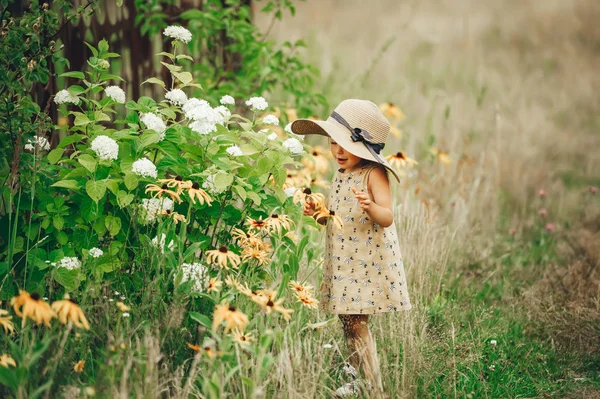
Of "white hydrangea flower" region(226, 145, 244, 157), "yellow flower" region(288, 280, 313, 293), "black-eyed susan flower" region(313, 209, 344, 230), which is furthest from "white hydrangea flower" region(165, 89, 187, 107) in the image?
"yellow flower" region(288, 280, 313, 293)

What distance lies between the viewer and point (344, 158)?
2963 mm

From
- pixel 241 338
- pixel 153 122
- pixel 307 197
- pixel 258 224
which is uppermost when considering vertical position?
pixel 153 122

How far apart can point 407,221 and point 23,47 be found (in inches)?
95.9

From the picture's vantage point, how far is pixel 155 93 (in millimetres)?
5207

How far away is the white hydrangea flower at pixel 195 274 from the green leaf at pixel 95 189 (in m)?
Result: 0.43

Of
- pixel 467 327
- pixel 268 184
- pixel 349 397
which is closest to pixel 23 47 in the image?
pixel 268 184

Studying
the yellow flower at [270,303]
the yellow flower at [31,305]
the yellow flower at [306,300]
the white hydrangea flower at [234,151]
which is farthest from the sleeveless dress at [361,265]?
the yellow flower at [31,305]

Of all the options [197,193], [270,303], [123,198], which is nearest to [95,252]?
[123,198]

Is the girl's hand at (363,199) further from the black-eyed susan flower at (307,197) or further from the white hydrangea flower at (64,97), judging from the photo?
the white hydrangea flower at (64,97)

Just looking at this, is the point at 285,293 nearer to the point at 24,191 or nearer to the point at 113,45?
the point at 24,191

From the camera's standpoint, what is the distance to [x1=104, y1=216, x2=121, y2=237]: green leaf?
9.31 feet

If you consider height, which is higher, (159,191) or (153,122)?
(153,122)

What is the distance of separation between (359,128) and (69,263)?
4.40 ft

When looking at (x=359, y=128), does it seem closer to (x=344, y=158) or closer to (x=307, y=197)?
(x=344, y=158)
